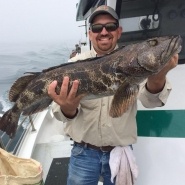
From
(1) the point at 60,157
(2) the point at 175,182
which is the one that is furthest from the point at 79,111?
(1) the point at 60,157

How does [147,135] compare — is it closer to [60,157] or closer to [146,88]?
[146,88]

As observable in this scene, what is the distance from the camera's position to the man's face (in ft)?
8.71

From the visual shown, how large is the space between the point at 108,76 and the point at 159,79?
44 centimetres

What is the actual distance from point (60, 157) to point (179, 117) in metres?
2.30

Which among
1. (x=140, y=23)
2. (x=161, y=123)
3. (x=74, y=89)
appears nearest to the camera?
(x=74, y=89)

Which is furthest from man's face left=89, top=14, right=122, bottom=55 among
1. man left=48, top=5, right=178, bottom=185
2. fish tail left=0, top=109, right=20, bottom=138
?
fish tail left=0, top=109, right=20, bottom=138

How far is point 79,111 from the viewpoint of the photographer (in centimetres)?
277

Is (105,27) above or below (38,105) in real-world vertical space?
above

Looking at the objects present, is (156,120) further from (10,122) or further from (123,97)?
(10,122)

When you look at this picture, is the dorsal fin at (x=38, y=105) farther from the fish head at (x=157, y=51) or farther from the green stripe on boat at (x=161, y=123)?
the green stripe on boat at (x=161, y=123)

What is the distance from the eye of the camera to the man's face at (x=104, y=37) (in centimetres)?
265

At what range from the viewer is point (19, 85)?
2557 mm

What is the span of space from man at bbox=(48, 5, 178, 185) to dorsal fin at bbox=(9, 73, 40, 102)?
14.0 inches

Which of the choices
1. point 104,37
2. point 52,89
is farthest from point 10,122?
point 104,37
